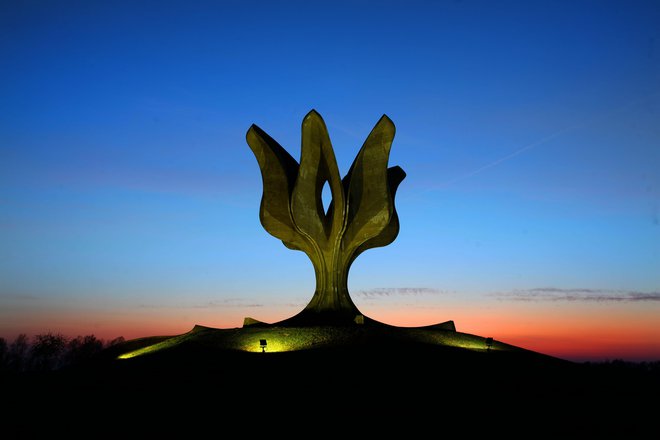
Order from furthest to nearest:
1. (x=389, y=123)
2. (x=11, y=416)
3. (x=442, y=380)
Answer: (x=389, y=123) < (x=442, y=380) < (x=11, y=416)

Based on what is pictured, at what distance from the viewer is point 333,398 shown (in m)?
11.7

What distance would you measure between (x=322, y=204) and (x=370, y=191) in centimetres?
172

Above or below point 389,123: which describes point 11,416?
below

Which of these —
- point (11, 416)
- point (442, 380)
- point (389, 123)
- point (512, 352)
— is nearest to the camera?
point (11, 416)

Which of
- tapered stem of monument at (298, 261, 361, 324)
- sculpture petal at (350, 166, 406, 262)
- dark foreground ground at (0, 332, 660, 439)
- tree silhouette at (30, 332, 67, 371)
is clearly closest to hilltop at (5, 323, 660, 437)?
dark foreground ground at (0, 332, 660, 439)

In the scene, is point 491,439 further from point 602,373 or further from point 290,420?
point 602,373

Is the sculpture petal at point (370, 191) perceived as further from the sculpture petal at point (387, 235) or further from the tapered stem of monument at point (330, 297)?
the tapered stem of monument at point (330, 297)

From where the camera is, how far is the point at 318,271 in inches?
832

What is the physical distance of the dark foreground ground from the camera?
10664 millimetres

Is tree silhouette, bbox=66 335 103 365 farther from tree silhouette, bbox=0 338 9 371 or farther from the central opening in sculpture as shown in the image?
the central opening in sculpture

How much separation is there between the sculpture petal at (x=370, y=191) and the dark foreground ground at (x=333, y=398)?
238 inches

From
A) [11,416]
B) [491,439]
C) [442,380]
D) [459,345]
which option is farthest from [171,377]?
[459,345]

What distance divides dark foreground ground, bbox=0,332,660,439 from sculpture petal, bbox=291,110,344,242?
6285 mm

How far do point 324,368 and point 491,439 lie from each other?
4257 millimetres
